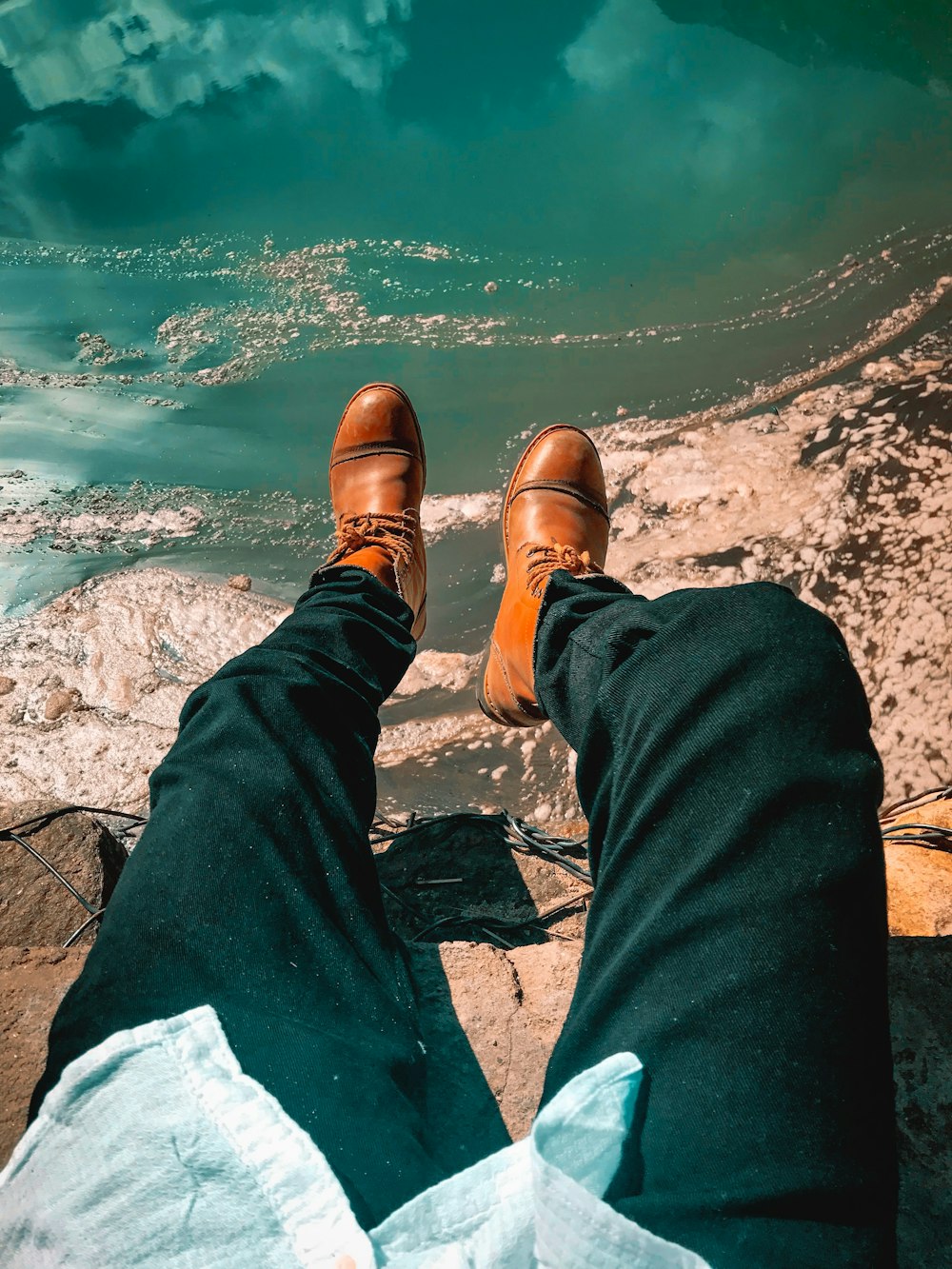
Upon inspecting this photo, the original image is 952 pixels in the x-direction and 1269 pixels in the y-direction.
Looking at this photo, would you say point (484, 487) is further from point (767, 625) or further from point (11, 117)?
point (11, 117)

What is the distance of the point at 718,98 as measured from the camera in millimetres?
1900

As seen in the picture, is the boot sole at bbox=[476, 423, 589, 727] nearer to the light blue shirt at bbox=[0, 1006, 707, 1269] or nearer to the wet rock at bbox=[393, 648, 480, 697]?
the wet rock at bbox=[393, 648, 480, 697]

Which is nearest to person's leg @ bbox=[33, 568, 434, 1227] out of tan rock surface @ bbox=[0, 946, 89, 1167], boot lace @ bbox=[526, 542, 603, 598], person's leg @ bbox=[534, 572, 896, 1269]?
person's leg @ bbox=[534, 572, 896, 1269]

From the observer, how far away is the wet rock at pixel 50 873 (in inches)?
44.9

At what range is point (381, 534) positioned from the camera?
150 cm

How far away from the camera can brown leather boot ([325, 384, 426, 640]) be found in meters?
1.49

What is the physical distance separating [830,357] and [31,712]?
1.78 metres

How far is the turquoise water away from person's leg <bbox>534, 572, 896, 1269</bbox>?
97cm

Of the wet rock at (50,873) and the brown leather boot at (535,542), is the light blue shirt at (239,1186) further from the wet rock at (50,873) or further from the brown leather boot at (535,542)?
the brown leather boot at (535,542)

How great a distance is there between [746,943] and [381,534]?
41.1 inches

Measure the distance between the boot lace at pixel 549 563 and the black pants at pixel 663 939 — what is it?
1.49 ft

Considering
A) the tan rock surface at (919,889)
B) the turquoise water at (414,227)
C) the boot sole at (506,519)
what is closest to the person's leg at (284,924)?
the boot sole at (506,519)

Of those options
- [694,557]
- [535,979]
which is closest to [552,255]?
[694,557]

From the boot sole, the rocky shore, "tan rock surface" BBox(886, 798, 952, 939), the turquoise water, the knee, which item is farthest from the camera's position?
the turquoise water
